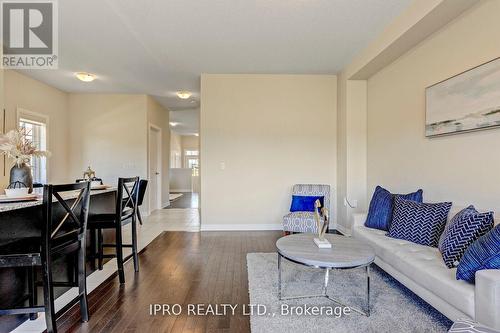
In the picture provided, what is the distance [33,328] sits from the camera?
6.41 ft

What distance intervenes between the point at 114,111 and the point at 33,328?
16.4 ft

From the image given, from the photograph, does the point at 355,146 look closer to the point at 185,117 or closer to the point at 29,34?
the point at 29,34

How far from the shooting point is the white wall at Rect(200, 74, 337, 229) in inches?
192

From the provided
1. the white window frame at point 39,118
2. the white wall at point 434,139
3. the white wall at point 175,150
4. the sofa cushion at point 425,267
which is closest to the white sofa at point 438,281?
the sofa cushion at point 425,267

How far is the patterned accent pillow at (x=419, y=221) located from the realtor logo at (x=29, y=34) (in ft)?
13.3

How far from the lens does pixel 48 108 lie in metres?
5.41

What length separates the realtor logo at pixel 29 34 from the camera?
2.85 m

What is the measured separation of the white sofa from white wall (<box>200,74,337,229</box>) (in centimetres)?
220

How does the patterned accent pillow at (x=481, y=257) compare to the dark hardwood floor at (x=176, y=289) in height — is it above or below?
above

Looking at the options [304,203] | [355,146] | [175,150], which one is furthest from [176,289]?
[175,150]

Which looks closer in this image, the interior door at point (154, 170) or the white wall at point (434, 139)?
the white wall at point (434, 139)

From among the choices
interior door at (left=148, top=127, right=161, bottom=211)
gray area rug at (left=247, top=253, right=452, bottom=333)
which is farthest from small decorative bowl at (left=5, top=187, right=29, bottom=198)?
interior door at (left=148, top=127, right=161, bottom=211)

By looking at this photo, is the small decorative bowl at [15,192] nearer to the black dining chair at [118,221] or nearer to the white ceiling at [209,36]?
the black dining chair at [118,221]

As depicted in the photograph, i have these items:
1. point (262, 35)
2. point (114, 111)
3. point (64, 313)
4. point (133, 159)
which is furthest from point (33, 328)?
point (114, 111)
